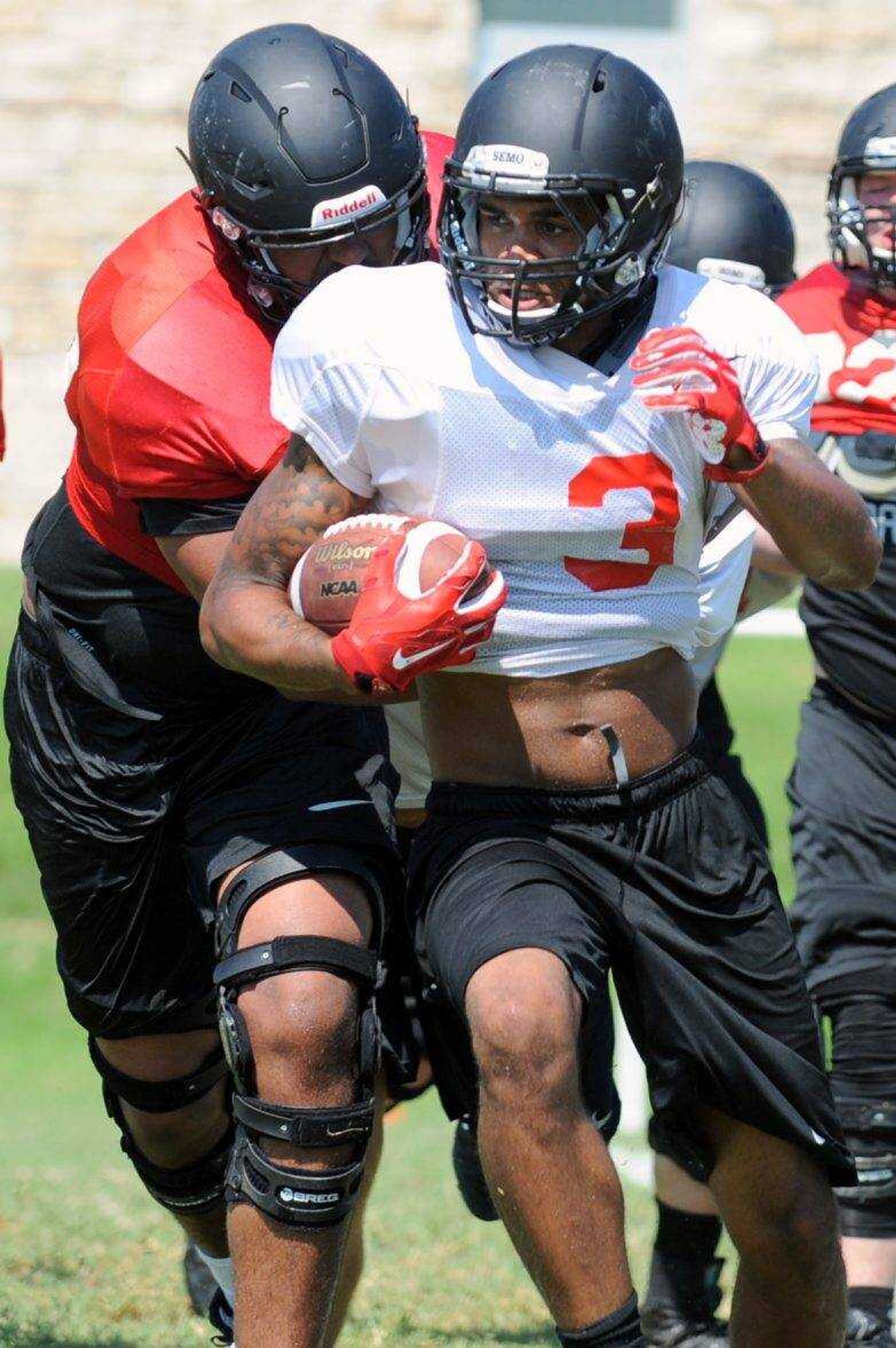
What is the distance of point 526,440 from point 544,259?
30 centimetres

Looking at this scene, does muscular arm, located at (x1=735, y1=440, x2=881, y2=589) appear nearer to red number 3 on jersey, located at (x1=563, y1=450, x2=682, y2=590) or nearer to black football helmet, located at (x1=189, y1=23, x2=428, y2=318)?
red number 3 on jersey, located at (x1=563, y1=450, x2=682, y2=590)

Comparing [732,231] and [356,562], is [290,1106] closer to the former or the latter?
[356,562]

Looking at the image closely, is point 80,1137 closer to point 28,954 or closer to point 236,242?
point 28,954

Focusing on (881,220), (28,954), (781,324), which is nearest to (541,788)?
(781,324)

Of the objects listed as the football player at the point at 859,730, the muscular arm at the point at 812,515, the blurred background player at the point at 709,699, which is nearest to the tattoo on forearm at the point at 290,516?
the muscular arm at the point at 812,515

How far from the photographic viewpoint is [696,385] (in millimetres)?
3227

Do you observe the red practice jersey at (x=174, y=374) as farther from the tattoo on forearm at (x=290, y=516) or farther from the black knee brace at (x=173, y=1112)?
the black knee brace at (x=173, y=1112)

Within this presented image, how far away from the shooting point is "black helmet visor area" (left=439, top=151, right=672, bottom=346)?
3.41m

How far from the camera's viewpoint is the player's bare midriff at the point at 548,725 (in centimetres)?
350

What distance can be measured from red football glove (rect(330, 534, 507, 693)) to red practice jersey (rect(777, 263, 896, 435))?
205cm

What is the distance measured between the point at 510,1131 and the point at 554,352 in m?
1.25

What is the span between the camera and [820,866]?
5094mm

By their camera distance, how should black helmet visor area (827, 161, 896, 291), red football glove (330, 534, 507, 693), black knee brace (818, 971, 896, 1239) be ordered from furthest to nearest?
black helmet visor area (827, 161, 896, 291)
black knee brace (818, 971, 896, 1239)
red football glove (330, 534, 507, 693)

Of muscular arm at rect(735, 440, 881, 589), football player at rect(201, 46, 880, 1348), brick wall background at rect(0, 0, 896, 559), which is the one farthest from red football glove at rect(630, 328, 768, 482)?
brick wall background at rect(0, 0, 896, 559)
